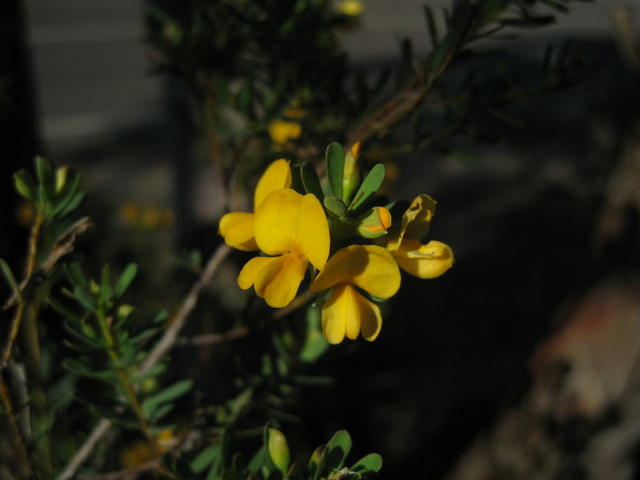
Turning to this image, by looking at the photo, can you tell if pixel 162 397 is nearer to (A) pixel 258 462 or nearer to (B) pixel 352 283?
(A) pixel 258 462

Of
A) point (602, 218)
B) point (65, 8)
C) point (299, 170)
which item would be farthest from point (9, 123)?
point (65, 8)

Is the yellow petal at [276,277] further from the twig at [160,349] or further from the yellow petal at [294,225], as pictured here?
the twig at [160,349]

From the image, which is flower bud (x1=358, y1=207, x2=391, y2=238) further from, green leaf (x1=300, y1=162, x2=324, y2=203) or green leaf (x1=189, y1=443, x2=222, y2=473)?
green leaf (x1=189, y1=443, x2=222, y2=473)

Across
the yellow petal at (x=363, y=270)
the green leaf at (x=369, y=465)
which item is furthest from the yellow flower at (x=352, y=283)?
the green leaf at (x=369, y=465)

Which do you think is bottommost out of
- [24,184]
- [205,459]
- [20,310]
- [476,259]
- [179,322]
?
[476,259]

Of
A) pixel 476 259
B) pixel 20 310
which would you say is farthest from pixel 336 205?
pixel 476 259

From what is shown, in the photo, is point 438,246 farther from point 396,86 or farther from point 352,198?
point 396,86
